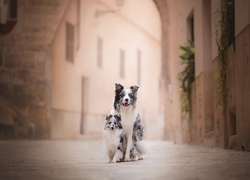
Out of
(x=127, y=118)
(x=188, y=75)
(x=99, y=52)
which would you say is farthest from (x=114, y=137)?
(x=99, y=52)

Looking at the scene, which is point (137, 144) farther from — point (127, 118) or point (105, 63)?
point (105, 63)

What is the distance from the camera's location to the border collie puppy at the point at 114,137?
7.08 m

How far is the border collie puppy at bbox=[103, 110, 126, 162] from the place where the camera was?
279 inches

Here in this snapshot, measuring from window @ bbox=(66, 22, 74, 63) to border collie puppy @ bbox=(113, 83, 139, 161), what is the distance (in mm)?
16495

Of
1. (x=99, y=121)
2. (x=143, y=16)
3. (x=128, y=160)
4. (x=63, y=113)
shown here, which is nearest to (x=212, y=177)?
(x=128, y=160)

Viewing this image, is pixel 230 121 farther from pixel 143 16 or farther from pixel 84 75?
pixel 143 16

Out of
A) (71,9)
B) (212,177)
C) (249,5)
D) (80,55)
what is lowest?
(212,177)

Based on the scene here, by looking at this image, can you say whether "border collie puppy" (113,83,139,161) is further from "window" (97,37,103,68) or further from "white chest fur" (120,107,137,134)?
"window" (97,37,103,68)

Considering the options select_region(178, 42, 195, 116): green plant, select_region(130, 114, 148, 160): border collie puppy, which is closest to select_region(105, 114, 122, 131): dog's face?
select_region(130, 114, 148, 160): border collie puppy

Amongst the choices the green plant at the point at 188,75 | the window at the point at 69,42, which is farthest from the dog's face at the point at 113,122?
the window at the point at 69,42

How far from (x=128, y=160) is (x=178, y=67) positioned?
30.8 ft

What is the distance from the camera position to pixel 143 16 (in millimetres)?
33250

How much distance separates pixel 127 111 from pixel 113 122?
263mm

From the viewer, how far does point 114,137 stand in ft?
23.3
